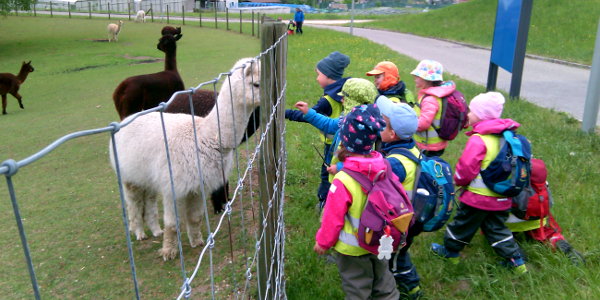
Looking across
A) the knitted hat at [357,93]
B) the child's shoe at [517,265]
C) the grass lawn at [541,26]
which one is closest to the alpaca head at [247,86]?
the knitted hat at [357,93]

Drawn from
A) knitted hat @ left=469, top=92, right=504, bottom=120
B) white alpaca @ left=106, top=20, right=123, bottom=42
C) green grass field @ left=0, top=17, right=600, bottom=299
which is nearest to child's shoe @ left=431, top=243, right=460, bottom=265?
green grass field @ left=0, top=17, right=600, bottom=299

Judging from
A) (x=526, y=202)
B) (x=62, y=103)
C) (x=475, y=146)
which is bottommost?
(x=62, y=103)

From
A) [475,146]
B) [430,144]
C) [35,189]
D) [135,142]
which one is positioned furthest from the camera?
[35,189]

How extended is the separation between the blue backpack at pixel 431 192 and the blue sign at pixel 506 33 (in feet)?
17.9

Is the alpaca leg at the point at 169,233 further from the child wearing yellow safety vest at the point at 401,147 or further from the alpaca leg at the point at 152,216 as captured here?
the child wearing yellow safety vest at the point at 401,147

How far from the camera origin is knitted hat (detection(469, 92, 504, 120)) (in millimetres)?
3105

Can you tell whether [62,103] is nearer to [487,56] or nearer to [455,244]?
[455,244]

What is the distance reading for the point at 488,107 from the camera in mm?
3117

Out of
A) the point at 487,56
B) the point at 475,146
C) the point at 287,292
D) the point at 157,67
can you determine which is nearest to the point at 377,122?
the point at 475,146

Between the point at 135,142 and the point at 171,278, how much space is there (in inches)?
42.0

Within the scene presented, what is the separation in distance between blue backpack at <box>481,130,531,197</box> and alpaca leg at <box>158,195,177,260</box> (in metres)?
2.26

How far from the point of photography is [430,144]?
12.8ft

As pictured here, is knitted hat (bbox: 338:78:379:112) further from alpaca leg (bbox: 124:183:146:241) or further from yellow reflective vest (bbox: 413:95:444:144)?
alpaca leg (bbox: 124:183:146:241)

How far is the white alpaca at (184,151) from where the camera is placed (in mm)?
3359
